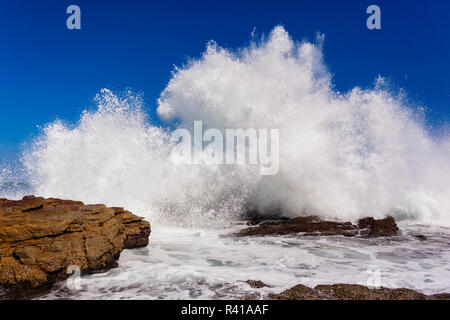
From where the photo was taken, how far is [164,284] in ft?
17.5

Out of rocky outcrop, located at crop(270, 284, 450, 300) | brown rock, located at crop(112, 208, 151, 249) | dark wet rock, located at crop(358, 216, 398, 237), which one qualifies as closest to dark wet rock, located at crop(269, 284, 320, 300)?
rocky outcrop, located at crop(270, 284, 450, 300)

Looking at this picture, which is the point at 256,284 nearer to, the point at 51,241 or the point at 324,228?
the point at 51,241

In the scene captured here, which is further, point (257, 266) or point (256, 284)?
point (257, 266)

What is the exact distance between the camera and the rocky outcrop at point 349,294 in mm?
4453

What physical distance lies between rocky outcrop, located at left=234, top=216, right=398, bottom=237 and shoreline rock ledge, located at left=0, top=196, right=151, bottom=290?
5.02m

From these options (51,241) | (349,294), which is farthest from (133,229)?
(349,294)

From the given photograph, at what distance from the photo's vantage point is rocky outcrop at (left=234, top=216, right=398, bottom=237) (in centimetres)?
988

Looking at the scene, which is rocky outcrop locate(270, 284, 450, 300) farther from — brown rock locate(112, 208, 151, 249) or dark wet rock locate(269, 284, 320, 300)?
brown rock locate(112, 208, 151, 249)

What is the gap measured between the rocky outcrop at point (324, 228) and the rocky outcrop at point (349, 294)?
5.03 m

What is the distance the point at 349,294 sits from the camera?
455 centimetres

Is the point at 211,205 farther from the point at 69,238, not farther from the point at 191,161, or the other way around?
the point at 69,238

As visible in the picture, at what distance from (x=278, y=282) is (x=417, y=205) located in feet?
39.9

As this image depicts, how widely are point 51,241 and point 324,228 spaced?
8.39 meters
